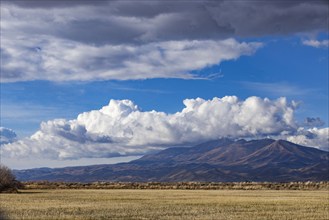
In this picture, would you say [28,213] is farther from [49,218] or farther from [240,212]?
[240,212]

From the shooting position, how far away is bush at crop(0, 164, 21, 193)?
11081 cm

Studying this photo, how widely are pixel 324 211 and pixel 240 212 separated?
914 centimetres

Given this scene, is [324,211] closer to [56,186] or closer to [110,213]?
[110,213]

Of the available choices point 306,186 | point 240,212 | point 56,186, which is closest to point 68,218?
point 240,212

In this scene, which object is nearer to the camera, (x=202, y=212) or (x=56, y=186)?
(x=202, y=212)

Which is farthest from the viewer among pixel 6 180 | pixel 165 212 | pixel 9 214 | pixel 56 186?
pixel 56 186

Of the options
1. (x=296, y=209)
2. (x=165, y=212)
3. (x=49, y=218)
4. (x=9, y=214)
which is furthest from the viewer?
(x=296, y=209)

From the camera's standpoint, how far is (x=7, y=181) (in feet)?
368

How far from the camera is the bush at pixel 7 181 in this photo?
364 ft

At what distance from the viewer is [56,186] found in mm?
148250

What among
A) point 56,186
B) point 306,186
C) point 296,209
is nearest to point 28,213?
point 296,209

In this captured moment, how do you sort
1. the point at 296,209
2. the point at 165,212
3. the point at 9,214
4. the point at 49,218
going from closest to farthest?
the point at 49,218 → the point at 9,214 → the point at 165,212 → the point at 296,209

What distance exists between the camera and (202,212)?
5438cm

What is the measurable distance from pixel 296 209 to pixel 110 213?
21010mm
